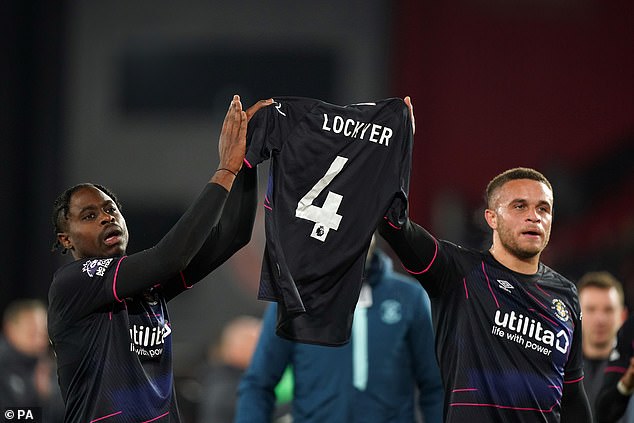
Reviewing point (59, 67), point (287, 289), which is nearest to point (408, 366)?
point (287, 289)

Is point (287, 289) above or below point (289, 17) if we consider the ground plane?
below

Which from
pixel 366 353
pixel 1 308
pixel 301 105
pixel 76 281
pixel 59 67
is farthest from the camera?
pixel 59 67

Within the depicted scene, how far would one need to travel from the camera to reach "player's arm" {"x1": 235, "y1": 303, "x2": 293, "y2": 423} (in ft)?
17.3

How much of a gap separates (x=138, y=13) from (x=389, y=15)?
3675 millimetres

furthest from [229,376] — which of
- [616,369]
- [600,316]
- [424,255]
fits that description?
[424,255]

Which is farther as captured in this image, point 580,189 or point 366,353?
point 580,189

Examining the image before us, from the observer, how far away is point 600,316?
619cm

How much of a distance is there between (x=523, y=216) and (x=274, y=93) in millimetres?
11136

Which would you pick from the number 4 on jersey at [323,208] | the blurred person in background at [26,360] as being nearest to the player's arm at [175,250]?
the number 4 on jersey at [323,208]

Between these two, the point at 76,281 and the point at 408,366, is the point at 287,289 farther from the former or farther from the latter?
the point at 408,366

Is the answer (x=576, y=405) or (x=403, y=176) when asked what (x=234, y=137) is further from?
(x=576, y=405)

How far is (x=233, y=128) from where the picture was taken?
4.15 metres

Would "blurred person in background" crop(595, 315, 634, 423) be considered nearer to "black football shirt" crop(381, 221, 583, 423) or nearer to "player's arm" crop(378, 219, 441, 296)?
"black football shirt" crop(381, 221, 583, 423)

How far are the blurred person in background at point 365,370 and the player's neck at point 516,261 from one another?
1.00m
